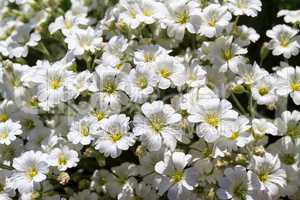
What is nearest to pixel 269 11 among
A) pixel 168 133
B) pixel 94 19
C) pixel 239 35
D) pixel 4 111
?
pixel 239 35

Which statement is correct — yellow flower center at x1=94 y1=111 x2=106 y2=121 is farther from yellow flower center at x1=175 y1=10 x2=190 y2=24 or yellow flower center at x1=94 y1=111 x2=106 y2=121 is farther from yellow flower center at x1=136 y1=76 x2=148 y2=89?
yellow flower center at x1=175 y1=10 x2=190 y2=24

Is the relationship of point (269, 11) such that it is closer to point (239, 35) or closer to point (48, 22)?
point (239, 35)

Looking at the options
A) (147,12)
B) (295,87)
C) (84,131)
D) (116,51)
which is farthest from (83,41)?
(295,87)

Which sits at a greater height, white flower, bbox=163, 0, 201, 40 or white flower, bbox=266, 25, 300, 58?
white flower, bbox=163, 0, 201, 40

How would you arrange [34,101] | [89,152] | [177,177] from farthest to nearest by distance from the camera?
[34,101]
[89,152]
[177,177]

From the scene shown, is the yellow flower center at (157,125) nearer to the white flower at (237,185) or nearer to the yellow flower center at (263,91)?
the white flower at (237,185)

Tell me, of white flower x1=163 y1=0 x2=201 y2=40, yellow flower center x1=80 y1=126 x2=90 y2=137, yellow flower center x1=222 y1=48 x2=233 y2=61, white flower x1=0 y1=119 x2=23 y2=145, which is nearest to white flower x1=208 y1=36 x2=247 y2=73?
yellow flower center x1=222 y1=48 x2=233 y2=61

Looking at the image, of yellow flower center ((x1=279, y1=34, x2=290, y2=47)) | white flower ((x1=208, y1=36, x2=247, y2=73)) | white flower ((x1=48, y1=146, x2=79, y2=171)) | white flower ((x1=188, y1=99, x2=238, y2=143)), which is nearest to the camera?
white flower ((x1=188, y1=99, x2=238, y2=143))

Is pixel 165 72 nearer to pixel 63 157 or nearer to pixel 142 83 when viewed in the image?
pixel 142 83
